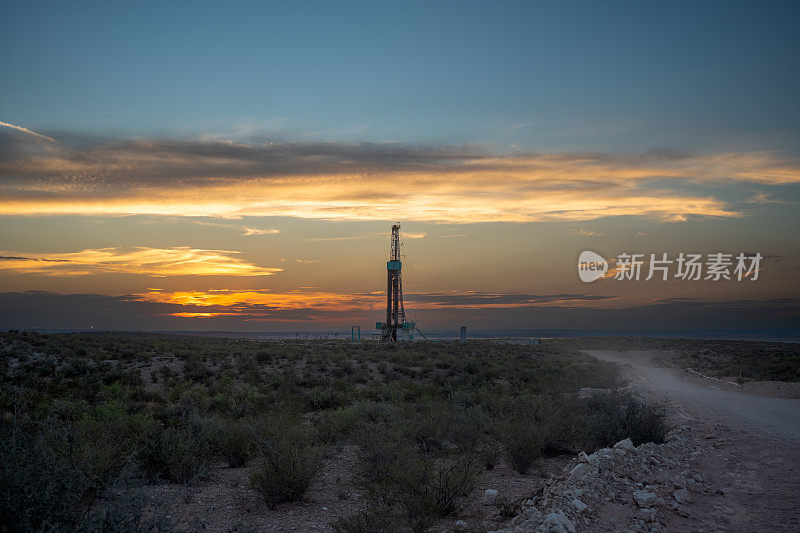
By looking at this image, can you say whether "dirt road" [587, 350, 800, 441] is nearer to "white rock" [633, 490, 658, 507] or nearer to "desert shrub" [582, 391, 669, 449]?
"desert shrub" [582, 391, 669, 449]

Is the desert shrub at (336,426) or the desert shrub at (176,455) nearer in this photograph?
the desert shrub at (176,455)

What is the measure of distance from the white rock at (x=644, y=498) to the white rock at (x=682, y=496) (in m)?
0.39

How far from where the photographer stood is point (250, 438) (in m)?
11.4

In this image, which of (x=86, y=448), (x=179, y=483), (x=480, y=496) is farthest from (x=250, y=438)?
(x=480, y=496)

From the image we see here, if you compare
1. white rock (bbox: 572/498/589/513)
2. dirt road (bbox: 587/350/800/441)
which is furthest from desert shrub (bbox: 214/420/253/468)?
dirt road (bbox: 587/350/800/441)

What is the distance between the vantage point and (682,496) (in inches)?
310

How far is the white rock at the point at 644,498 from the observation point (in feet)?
24.8

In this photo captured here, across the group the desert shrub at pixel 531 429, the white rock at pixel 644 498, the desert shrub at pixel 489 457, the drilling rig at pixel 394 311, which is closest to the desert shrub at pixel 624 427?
the desert shrub at pixel 531 429

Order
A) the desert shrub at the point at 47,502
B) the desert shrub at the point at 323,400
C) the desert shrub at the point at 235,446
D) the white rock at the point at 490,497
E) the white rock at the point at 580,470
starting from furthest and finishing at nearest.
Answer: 1. the desert shrub at the point at 323,400
2. the desert shrub at the point at 235,446
3. the white rock at the point at 490,497
4. the white rock at the point at 580,470
5. the desert shrub at the point at 47,502

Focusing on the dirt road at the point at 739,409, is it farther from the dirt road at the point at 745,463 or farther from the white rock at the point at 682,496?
the white rock at the point at 682,496

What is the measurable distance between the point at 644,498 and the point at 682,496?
71 cm

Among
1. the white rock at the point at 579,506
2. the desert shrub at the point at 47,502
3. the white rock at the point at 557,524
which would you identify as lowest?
the white rock at the point at 579,506

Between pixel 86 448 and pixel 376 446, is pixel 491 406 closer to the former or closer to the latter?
pixel 376 446

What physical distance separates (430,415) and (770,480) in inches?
274
